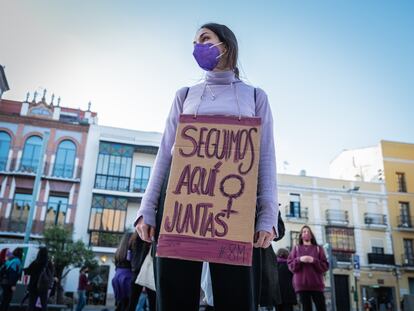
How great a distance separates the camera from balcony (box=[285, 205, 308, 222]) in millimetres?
30078

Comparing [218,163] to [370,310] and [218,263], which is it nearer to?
[218,263]

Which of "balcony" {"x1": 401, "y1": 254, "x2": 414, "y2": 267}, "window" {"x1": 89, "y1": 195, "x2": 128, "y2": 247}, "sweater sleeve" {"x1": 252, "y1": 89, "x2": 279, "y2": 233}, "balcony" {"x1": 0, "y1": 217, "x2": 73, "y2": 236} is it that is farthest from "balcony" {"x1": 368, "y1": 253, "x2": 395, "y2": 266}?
"sweater sleeve" {"x1": 252, "y1": 89, "x2": 279, "y2": 233}

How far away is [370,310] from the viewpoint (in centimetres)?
2500

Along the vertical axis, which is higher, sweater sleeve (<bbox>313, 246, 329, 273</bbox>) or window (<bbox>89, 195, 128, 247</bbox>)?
window (<bbox>89, 195, 128, 247</bbox>)

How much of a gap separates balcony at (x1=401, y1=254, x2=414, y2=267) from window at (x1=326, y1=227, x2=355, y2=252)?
4.13m

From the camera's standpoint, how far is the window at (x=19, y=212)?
2333 centimetres

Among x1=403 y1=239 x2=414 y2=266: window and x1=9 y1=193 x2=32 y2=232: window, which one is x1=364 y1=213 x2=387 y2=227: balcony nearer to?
x1=403 y1=239 x2=414 y2=266: window

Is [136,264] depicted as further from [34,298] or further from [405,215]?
[405,215]

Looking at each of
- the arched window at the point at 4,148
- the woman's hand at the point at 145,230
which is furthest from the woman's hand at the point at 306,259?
the arched window at the point at 4,148

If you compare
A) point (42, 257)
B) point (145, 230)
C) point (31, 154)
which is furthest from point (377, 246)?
point (145, 230)

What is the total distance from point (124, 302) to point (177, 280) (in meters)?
3.63

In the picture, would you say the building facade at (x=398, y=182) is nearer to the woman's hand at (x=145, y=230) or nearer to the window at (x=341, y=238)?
the window at (x=341, y=238)

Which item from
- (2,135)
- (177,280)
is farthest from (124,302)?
(2,135)

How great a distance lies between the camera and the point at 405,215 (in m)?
32.4
